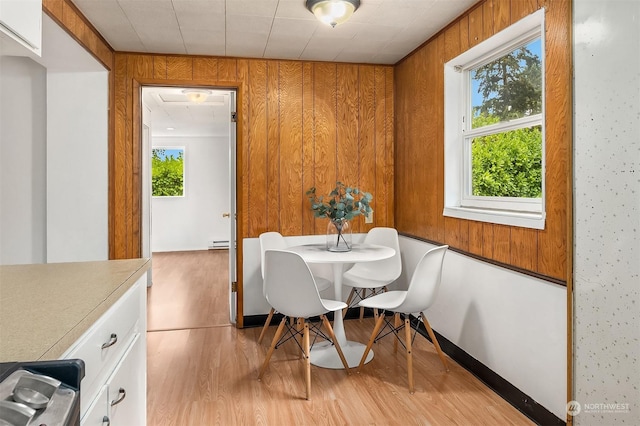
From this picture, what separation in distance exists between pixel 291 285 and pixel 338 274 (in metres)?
0.61

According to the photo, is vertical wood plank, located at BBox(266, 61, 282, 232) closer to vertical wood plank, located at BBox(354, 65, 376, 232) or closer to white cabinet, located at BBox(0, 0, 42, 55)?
vertical wood plank, located at BBox(354, 65, 376, 232)

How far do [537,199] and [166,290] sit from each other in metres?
4.19

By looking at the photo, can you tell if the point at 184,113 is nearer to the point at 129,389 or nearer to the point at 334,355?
the point at 334,355

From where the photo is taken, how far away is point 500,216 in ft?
7.93

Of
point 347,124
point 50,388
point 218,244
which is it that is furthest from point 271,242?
point 218,244

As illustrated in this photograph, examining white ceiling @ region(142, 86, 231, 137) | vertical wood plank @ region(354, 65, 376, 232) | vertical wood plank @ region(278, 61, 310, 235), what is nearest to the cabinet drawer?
vertical wood plank @ region(278, 61, 310, 235)

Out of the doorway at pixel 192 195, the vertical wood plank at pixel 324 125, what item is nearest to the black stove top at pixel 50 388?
the vertical wood plank at pixel 324 125

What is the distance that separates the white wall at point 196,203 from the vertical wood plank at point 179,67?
475cm

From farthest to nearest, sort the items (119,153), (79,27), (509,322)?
(119,153), (79,27), (509,322)

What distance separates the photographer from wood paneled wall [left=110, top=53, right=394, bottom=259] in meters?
3.45

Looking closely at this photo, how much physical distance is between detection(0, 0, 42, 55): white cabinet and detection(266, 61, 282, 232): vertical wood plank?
7.45 feet

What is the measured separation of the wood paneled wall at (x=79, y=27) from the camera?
2.26 m

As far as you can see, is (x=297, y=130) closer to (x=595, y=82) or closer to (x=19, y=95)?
(x=19, y=95)

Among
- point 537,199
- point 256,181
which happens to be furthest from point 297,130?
point 537,199
